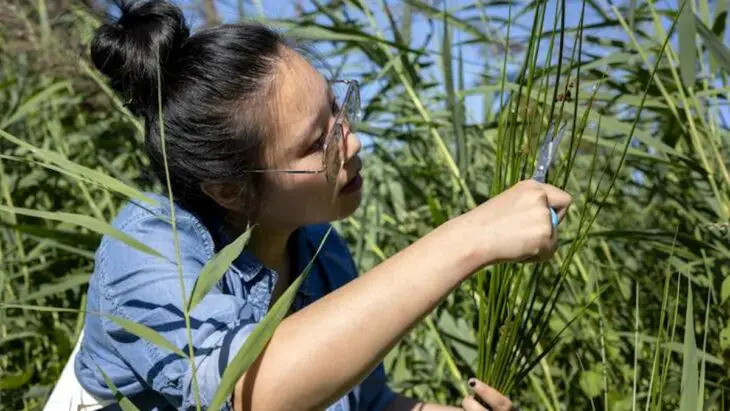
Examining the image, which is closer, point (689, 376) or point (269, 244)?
point (689, 376)

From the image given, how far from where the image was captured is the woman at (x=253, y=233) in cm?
114

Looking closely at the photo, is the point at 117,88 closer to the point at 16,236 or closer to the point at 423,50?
the point at 423,50

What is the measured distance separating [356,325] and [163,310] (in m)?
0.25

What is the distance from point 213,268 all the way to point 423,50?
0.98 meters

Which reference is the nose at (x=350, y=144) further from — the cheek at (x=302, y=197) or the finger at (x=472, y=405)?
the finger at (x=472, y=405)

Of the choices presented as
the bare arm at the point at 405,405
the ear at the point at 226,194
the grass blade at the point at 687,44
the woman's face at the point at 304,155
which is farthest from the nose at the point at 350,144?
the grass blade at the point at 687,44

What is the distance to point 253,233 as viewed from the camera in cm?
153

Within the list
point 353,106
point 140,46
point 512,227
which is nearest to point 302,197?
point 353,106

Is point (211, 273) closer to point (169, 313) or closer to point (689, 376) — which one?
point (169, 313)

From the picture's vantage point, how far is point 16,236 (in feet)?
7.48

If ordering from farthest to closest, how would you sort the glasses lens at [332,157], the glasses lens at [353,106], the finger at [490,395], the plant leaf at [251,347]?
1. the glasses lens at [353,106]
2. the glasses lens at [332,157]
3. the finger at [490,395]
4. the plant leaf at [251,347]

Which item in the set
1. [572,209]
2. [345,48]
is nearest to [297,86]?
[345,48]

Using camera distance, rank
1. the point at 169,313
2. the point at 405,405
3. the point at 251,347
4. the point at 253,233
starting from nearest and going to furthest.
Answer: the point at 251,347, the point at 169,313, the point at 253,233, the point at 405,405

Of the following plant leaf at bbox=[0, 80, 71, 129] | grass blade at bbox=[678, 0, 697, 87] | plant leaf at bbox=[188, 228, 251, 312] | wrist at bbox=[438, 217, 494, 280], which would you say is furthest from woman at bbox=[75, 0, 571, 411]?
plant leaf at bbox=[0, 80, 71, 129]
